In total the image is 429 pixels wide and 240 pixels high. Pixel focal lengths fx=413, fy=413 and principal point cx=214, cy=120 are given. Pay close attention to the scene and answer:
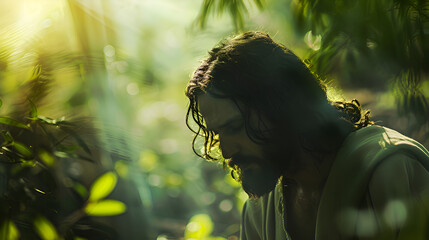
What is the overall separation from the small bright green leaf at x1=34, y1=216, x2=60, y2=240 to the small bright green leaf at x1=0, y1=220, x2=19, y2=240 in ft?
0.19

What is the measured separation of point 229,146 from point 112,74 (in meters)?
1.11

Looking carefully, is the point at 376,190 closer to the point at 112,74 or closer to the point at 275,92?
the point at 275,92

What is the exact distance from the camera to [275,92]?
1.26 metres

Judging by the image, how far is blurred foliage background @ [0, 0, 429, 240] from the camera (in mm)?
1303

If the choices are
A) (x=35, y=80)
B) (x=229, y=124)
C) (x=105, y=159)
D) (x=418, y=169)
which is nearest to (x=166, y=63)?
(x=105, y=159)

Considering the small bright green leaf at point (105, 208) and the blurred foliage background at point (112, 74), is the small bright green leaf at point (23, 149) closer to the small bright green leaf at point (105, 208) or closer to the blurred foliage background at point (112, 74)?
the blurred foliage background at point (112, 74)

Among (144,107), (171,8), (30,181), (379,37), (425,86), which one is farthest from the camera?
(144,107)

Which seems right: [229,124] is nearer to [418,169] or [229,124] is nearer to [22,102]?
[418,169]

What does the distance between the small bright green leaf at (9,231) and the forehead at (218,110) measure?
2.20 ft

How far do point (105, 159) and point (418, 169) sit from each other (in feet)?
4.15

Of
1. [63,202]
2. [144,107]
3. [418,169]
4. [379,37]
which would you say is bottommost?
[144,107]

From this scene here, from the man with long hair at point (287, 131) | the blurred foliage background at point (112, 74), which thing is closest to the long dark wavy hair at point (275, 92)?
the man with long hair at point (287, 131)

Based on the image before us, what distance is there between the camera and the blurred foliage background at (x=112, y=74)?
130 centimetres

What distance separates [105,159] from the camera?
1.82 meters
